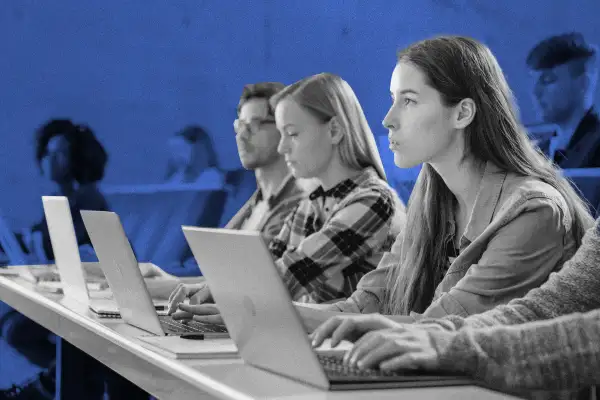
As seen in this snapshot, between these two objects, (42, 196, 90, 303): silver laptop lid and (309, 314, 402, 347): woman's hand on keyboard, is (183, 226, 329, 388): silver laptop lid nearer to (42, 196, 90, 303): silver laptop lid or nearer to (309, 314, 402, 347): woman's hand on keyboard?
(309, 314, 402, 347): woman's hand on keyboard

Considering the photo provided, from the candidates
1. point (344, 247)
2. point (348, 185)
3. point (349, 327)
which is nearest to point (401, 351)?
point (349, 327)

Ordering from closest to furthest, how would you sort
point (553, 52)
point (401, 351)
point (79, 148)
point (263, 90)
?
1. point (401, 351)
2. point (263, 90)
3. point (553, 52)
4. point (79, 148)

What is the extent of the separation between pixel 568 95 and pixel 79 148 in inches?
93.2

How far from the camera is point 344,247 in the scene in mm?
2611

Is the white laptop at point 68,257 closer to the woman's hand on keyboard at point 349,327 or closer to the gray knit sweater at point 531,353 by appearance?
the woman's hand on keyboard at point 349,327

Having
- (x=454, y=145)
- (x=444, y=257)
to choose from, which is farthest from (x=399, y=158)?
(x=444, y=257)

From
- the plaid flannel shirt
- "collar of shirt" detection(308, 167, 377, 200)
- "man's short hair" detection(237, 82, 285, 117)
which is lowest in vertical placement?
the plaid flannel shirt

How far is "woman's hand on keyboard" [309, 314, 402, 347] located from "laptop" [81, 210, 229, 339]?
0.40m

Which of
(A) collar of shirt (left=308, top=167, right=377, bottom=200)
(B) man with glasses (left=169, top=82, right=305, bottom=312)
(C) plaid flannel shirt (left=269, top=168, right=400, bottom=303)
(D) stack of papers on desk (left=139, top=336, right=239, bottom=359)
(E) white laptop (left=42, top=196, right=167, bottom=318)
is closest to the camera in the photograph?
(D) stack of papers on desk (left=139, top=336, right=239, bottom=359)

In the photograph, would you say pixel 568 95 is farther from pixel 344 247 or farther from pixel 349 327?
pixel 349 327

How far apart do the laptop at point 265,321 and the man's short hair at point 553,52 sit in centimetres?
317

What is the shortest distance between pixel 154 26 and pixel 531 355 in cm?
386

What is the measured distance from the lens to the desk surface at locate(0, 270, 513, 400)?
1122 mm

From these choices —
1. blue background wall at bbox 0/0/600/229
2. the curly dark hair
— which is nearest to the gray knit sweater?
blue background wall at bbox 0/0/600/229
